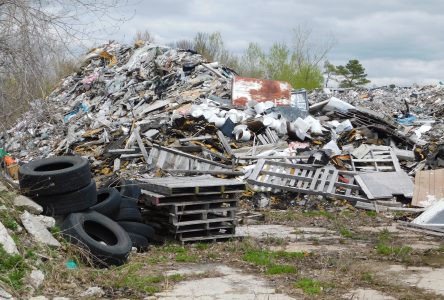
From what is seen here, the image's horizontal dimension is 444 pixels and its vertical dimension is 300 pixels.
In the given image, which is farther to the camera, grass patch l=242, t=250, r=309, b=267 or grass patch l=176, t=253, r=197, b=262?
grass patch l=176, t=253, r=197, b=262

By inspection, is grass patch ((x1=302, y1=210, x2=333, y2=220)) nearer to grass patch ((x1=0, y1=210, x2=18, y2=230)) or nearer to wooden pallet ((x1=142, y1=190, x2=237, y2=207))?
wooden pallet ((x1=142, y1=190, x2=237, y2=207))

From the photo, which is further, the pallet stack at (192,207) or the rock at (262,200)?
the rock at (262,200)

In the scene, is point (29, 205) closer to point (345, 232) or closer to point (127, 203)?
point (127, 203)

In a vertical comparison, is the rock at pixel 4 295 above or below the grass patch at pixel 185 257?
above

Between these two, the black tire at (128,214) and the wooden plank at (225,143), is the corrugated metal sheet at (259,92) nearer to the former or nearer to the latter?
the wooden plank at (225,143)

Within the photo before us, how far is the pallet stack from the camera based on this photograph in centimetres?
895

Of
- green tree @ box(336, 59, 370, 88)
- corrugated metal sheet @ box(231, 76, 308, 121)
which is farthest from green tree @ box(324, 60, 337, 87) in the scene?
corrugated metal sheet @ box(231, 76, 308, 121)

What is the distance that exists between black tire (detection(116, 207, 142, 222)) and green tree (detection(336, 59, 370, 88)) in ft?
151

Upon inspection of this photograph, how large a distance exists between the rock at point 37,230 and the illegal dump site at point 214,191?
26 mm

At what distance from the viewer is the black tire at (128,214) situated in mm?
8840

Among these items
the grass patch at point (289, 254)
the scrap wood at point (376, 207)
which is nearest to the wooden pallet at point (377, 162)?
the scrap wood at point (376, 207)

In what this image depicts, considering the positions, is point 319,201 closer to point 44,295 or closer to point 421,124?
point 421,124

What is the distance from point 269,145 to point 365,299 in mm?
9042

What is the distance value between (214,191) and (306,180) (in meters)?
4.72
